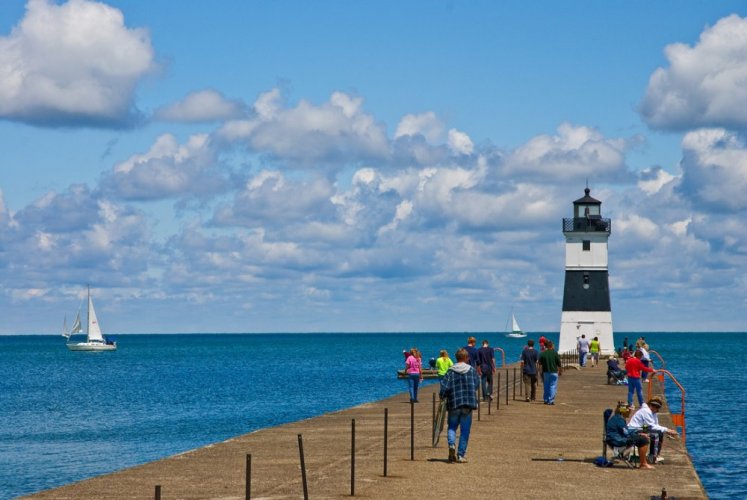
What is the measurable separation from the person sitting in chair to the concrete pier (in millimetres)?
426

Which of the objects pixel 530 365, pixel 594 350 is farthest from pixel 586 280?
pixel 530 365

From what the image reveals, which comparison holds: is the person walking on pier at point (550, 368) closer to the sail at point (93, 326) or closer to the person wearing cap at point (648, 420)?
the person wearing cap at point (648, 420)

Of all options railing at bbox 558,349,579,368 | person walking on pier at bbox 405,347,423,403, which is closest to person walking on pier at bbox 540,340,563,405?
person walking on pier at bbox 405,347,423,403

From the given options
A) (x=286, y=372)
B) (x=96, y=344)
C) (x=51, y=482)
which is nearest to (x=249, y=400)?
(x=51, y=482)

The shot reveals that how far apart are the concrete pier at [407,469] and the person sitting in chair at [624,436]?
1.40 ft

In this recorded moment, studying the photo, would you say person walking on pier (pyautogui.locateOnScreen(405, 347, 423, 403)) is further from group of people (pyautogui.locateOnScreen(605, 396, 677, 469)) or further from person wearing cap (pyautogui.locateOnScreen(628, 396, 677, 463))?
person wearing cap (pyautogui.locateOnScreen(628, 396, 677, 463))

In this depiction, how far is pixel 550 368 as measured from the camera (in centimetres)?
3089

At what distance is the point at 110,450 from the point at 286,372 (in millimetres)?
67389

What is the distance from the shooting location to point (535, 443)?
2283 centimetres

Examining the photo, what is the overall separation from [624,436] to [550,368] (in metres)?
11.6

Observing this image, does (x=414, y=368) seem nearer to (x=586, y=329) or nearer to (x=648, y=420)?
(x=648, y=420)

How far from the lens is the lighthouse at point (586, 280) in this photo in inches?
2562

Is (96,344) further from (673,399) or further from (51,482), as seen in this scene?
(51,482)

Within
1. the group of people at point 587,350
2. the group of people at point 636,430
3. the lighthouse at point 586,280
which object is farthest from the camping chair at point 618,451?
the lighthouse at point 586,280
